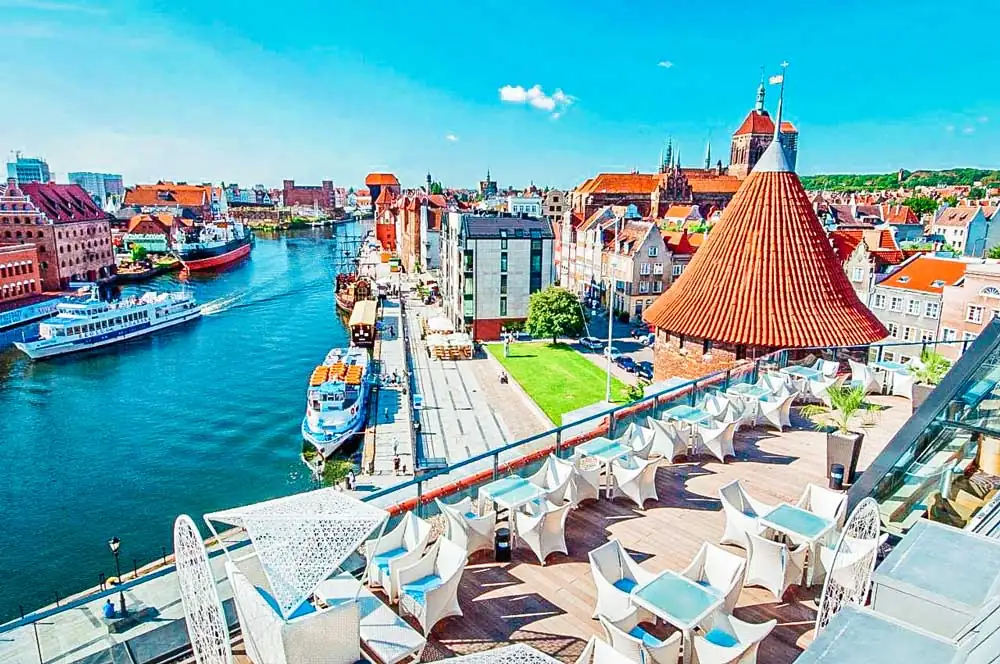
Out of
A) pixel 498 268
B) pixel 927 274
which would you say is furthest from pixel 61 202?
pixel 927 274

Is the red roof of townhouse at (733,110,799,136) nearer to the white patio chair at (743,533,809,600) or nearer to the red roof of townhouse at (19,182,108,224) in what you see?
the red roof of townhouse at (19,182,108,224)

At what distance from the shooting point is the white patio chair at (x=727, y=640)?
5531 mm

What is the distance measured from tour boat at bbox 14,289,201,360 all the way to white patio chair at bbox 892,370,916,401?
1988 inches

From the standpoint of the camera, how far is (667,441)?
34.1 feet

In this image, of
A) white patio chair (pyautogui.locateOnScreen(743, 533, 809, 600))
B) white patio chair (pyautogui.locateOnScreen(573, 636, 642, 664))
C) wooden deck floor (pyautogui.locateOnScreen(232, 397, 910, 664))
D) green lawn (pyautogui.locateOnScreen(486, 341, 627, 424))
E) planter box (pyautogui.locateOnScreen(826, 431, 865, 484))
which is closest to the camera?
white patio chair (pyautogui.locateOnScreen(573, 636, 642, 664))

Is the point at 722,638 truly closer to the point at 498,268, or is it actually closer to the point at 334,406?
the point at 334,406

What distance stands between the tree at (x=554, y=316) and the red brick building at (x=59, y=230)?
53771 mm

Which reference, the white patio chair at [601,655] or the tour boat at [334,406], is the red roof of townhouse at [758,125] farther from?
the white patio chair at [601,655]

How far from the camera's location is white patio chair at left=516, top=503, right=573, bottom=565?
7508 mm

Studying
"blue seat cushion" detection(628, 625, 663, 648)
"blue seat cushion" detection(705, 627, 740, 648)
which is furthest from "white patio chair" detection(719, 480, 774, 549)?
"blue seat cushion" detection(628, 625, 663, 648)

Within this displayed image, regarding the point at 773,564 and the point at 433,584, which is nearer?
the point at 433,584

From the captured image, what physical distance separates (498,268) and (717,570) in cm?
3949

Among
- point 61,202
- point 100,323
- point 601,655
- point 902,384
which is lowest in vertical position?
point 100,323

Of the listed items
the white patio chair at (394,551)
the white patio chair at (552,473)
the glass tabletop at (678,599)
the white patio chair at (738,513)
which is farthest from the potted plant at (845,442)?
the white patio chair at (394,551)
